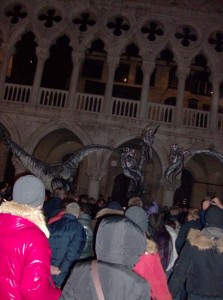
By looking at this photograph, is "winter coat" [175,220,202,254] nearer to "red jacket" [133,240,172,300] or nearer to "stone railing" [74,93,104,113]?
"red jacket" [133,240,172,300]

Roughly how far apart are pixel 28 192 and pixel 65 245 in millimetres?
1786

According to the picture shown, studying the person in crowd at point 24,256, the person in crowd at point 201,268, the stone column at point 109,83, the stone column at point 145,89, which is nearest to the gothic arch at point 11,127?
the stone column at point 109,83

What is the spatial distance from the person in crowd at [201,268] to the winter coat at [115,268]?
5.07ft

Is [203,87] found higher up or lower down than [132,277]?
higher up

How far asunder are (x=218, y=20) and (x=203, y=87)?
17.7ft

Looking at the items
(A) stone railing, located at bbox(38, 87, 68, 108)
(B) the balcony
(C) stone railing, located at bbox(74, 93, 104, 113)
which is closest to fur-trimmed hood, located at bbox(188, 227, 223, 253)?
(B) the balcony

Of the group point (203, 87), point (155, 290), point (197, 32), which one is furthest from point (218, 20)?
point (155, 290)

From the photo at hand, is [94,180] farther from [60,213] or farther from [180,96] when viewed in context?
[60,213]

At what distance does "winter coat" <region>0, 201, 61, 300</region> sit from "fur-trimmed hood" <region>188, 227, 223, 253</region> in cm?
169

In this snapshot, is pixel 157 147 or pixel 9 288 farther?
pixel 157 147

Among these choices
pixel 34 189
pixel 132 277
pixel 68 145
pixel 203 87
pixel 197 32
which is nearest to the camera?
pixel 132 277

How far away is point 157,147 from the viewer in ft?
50.6

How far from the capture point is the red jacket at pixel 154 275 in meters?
2.91

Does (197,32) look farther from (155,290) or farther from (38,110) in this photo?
(155,290)
